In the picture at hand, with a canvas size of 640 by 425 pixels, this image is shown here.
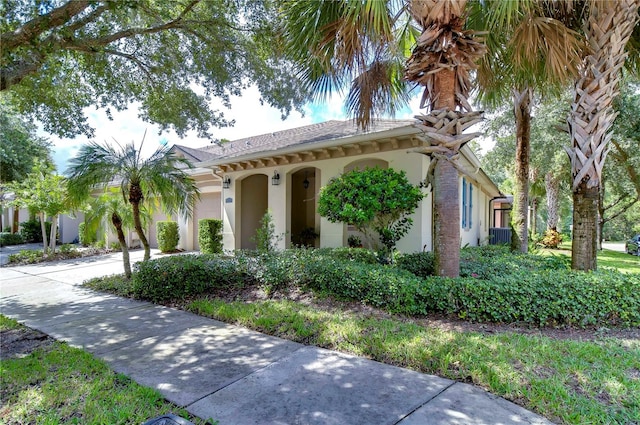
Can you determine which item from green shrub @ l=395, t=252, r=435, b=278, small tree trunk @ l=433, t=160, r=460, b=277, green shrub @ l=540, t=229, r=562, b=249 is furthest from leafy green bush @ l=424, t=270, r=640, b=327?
green shrub @ l=540, t=229, r=562, b=249

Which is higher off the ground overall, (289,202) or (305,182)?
(305,182)

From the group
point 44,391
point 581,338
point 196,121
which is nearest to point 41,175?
point 196,121

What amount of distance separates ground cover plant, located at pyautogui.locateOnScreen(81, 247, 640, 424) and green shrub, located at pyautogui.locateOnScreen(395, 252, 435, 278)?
0.04m


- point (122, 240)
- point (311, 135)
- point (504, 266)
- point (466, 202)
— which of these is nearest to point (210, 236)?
point (122, 240)

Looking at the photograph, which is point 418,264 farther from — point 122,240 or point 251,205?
point 251,205

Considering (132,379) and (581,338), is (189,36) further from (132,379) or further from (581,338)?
(581,338)

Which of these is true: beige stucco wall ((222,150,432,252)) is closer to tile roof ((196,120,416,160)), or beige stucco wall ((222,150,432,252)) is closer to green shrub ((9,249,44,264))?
tile roof ((196,120,416,160))

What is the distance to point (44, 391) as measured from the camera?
3.18 meters

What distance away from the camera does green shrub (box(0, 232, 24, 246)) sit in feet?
60.7

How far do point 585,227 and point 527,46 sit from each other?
3408 mm

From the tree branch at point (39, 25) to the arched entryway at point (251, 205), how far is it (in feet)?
26.0

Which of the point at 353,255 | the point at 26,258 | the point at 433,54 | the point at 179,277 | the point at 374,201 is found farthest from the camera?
the point at 26,258

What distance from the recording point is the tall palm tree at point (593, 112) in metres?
5.83

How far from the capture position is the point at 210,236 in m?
12.7
